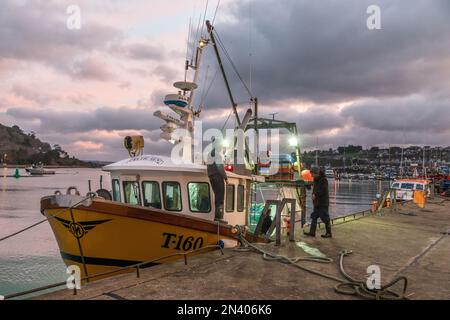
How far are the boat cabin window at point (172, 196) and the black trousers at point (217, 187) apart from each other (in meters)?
0.91

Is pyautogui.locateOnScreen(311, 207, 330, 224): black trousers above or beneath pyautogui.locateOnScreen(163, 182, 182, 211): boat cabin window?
beneath

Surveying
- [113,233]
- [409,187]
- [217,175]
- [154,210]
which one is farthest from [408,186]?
[113,233]

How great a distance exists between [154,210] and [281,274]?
294 centimetres

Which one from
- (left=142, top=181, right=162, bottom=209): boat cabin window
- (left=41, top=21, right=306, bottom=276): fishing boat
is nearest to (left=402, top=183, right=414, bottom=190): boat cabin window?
(left=41, top=21, right=306, bottom=276): fishing boat

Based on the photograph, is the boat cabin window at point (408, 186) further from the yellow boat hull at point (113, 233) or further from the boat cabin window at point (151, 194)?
the yellow boat hull at point (113, 233)

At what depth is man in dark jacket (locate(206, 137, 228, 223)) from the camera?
28.2ft

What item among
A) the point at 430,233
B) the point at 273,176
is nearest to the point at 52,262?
the point at 273,176

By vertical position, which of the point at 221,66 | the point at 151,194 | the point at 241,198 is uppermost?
the point at 221,66

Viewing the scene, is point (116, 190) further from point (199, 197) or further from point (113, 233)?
point (113, 233)

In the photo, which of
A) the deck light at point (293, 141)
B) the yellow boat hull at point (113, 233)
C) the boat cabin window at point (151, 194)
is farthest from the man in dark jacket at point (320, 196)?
the deck light at point (293, 141)

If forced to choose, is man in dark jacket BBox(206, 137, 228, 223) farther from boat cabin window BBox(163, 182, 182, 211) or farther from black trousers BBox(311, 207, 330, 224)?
black trousers BBox(311, 207, 330, 224)

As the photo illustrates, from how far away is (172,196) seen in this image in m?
8.95
